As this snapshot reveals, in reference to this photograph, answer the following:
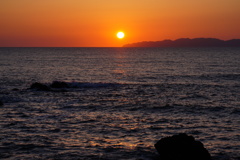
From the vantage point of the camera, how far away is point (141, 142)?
21219mm

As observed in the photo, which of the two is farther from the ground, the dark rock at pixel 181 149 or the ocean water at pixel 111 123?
the dark rock at pixel 181 149

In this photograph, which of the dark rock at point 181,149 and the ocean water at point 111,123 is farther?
the ocean water at point 111,123

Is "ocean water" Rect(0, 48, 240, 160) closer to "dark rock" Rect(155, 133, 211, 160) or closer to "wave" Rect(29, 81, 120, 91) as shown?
"dark rock" Rect(155, 133, 211, 160)

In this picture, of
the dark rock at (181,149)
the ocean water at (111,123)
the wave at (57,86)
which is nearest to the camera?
the dark rock at (181,149)

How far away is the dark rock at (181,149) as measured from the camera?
1689 cm

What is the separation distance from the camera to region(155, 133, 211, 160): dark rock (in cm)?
1689

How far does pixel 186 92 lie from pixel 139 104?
41.4 feet

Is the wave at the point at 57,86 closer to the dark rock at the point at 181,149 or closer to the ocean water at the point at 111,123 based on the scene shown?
the ocean water at the point at 111,123

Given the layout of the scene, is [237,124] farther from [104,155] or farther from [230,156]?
[104,155]

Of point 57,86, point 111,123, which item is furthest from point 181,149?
point 57,86

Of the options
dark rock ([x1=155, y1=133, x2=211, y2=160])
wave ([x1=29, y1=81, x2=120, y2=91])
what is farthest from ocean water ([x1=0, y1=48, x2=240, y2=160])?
wave ([x1=29, y1=81, x2=120, y2=91])

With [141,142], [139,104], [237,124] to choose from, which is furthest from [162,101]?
[141,142]

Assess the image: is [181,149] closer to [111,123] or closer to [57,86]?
[111,123]

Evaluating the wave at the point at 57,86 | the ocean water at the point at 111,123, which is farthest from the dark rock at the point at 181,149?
the wave at the point at 57,86
